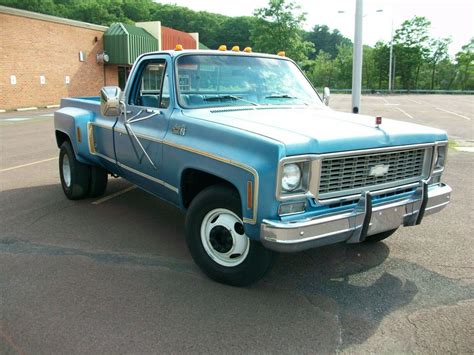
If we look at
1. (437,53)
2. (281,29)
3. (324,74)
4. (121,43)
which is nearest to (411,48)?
(437,53)

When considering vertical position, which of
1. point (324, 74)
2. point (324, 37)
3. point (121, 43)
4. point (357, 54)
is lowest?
point (357, 54)

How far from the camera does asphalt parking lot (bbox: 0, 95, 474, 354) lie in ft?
10.1

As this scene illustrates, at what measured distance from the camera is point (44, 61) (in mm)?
27906

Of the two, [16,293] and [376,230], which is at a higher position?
[376,230]

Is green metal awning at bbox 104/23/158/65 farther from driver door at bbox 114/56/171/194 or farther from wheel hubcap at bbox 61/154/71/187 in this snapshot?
driver door at bbox 114/56/171/194

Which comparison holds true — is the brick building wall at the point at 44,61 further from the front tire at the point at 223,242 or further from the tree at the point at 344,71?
the tree at the point at 344,71

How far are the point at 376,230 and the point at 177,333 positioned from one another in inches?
64.3

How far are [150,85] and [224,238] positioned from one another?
205 centimetres

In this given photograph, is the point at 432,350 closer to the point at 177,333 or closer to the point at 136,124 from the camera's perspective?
the point at 177,333

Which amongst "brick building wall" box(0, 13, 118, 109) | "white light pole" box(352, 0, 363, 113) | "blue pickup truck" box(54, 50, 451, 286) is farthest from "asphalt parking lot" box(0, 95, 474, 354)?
"brick building wall" box(0, 13, 118, 109)

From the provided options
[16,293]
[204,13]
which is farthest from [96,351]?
[204,13]

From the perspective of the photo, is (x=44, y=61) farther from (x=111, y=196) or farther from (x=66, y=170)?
(x=111, y=196)

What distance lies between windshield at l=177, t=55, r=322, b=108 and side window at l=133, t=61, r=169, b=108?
34cm

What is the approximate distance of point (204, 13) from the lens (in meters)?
95.1
